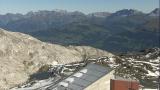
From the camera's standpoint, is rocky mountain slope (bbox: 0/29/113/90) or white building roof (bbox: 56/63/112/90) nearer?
white building roof (bbox: 56/63/112/90)

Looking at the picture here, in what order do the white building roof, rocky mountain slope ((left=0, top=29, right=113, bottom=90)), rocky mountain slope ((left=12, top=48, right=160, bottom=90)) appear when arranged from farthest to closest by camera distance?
rocky mountain slope ((left=0, top=29, right=113, bottom=90))
rocky mountain slope ((left=12, top=48, right=160, bottom=90))
the white building roof

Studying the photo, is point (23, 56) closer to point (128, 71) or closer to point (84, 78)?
point (128, 71)

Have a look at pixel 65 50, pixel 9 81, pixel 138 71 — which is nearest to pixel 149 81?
pixel 138 71

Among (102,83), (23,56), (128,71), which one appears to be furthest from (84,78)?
(23,56)

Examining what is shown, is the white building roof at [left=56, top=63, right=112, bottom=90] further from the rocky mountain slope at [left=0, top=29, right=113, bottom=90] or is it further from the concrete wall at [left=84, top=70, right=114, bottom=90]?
the rocky mountain slope at [left=0, top=29, right=113, bottom=90]

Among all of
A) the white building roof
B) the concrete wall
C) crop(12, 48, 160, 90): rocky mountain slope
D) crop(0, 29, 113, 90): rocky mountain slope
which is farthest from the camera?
crop(0, 29, 113, 90): rocky mountain slope

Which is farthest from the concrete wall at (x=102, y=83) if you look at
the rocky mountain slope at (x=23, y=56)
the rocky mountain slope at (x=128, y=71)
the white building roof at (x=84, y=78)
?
the rocky mountain slope at (x=23, y=56)

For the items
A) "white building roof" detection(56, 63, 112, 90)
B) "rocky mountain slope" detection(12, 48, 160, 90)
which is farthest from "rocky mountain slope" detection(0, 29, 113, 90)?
"white building roof" detection(56, 63, 112, 90)

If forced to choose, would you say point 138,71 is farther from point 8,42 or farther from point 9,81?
point 8,42

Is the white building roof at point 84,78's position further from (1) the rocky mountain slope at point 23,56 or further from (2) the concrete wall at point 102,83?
(1) the rocky mountain slope at point 23,56
